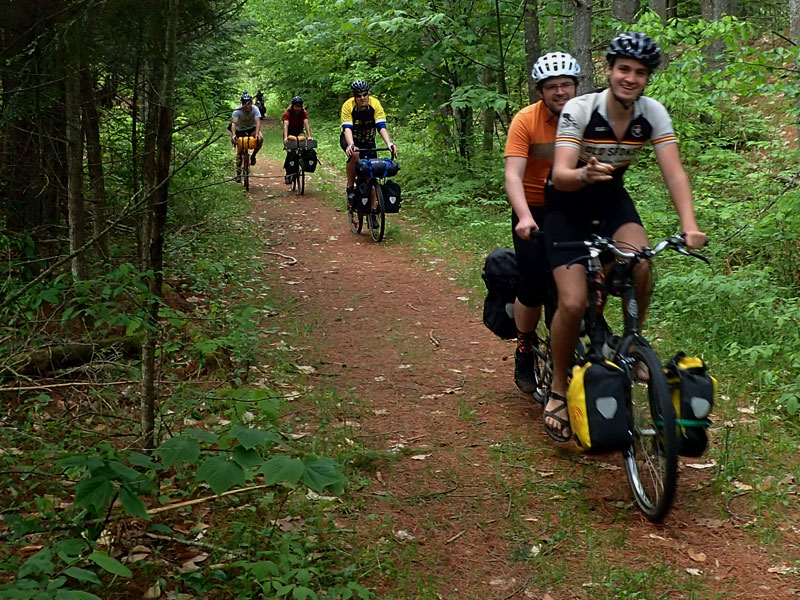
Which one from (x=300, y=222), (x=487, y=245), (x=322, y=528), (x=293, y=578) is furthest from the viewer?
(x=300, y=222)

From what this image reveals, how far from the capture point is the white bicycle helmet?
4.64 meters

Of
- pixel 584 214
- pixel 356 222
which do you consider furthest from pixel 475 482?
pixel 356 222

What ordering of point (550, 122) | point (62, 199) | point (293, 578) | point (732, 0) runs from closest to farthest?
point (293, 578)
point (550, 122)
point (62, 199)
point (732, 0)

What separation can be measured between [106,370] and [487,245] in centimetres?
708

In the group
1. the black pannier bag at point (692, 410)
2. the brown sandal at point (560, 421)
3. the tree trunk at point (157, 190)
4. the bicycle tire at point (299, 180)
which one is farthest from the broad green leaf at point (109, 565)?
the bicycle tire at point (299, 180)

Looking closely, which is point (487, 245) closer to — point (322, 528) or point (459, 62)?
point (459, 62)

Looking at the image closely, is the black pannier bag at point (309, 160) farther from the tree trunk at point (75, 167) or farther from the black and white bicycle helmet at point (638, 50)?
the black and white bicycle helmet at point (638, 50)

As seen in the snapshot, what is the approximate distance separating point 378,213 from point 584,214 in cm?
773

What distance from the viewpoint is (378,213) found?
11.9 metres

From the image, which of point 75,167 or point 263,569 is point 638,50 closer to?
point 263,569

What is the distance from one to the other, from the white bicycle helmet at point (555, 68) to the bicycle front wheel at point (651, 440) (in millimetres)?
1830

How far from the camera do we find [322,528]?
377cm

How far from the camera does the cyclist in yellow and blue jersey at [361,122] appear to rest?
11406mm

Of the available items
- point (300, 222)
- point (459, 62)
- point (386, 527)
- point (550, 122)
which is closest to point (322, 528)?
point (386, 527)
